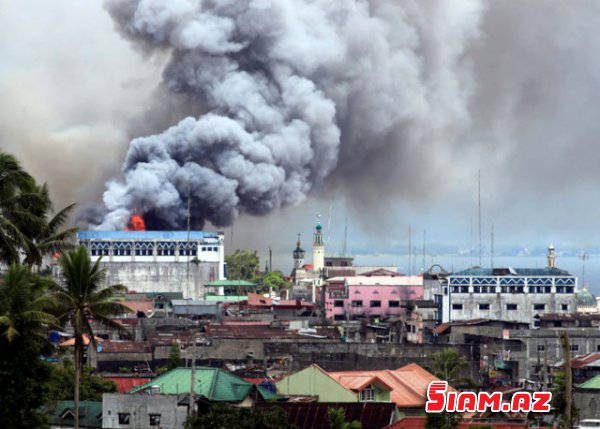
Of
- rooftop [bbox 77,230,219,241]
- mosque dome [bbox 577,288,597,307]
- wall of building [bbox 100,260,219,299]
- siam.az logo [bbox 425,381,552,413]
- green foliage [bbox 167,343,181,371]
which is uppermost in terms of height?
rooftop [bbox 77,230,219,241]

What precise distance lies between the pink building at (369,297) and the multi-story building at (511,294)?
10.4m

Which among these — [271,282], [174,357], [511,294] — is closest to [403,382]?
[174,357]

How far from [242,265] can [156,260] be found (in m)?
29.6

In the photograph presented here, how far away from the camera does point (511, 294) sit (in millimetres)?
104500

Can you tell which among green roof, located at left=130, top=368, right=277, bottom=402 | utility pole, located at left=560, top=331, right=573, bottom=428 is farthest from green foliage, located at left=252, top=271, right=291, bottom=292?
utility pole, located at left=560, top=331, right=573, bottom=428

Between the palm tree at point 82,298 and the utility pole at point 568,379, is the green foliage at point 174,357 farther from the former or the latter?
the palm tree at point 82,298

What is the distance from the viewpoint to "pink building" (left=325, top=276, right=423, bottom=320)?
377ft

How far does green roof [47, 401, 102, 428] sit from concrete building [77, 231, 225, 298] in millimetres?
86473

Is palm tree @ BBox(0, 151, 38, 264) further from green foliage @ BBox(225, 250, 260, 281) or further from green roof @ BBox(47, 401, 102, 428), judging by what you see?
green foliage @ BBox(225, 250, 260, 281)

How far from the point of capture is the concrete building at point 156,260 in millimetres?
136500

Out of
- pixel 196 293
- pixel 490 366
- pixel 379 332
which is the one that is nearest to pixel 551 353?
pixel 490 366

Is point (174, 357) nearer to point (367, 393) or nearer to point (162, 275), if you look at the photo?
point (367, 393)

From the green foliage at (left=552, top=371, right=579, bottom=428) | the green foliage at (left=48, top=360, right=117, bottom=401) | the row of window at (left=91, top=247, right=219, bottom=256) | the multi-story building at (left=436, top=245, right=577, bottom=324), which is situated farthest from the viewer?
the row of window at (left=91, top=247, right=219, bottom=256)

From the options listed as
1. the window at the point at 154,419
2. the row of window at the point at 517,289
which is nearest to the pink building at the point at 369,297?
the row of window at the point at 517,289
